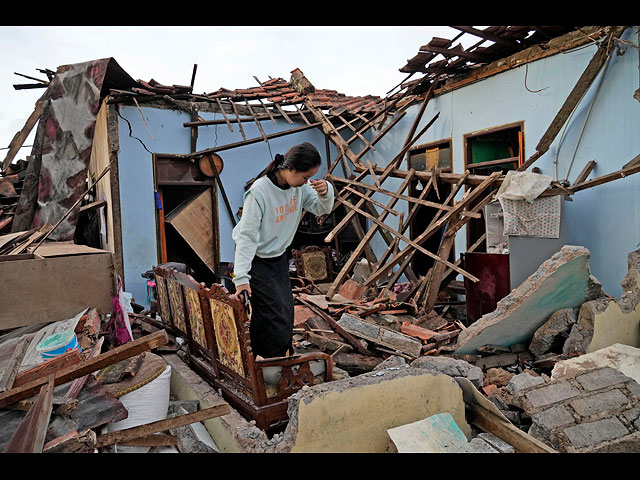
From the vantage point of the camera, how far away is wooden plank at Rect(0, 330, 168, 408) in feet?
9.06

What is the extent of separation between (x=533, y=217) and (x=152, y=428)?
4665mm

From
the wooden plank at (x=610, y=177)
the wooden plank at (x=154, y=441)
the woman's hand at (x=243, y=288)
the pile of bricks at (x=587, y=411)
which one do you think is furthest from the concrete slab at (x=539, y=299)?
the wooden plank at (x=154, y=441)

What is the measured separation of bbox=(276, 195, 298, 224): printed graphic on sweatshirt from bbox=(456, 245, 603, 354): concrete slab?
268 cm

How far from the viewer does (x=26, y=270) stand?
3701 millimetres

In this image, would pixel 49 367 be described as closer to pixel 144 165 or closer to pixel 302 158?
pixel 302 158

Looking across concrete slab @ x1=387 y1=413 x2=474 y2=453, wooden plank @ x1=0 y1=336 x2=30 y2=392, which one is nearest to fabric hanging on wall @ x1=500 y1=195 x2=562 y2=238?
concrete slab @ x1=387 y1=413 x2=474 y2=453

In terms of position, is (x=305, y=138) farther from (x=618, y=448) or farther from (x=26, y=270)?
(x=618, y=448)

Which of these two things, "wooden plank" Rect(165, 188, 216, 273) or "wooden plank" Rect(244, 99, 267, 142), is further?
"wooden plank" Rect(244, 99, 267, 142)

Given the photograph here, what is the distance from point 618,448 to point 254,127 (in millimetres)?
8081

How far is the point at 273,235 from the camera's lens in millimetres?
3242

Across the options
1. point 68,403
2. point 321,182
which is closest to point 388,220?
point 321,182

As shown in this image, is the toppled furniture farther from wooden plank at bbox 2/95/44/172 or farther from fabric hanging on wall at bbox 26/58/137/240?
wooden plank at bbox 2/95/44/172

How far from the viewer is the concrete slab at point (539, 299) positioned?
463 centimetres

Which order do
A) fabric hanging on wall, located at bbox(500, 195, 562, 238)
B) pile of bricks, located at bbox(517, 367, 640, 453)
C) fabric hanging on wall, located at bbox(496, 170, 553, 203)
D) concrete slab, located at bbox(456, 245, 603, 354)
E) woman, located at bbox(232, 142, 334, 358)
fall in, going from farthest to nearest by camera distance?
1. fabric hanging on wall, located at bbox(500, 195, 562, 238)
2. fabric hanging on wall, located at bbox(496, 170, 553, 203)
3. concrete slab, located at bbox(456, 245, 603, 354)
4. woman, located at bbox(232, 142, 334, 358)
5. pile of bricks, located at bbox(517, 367, 640, 453)
